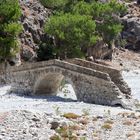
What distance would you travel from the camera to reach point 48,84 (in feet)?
251

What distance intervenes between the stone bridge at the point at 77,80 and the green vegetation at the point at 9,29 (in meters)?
15.4

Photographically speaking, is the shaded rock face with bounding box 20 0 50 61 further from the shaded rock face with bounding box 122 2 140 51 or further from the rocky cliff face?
the shaded rock face with bounding box 122 2 140 51

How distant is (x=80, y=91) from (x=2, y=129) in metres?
22.7

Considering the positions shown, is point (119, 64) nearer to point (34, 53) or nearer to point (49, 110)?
point (34, 53)

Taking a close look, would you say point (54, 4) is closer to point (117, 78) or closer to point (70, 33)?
point (70, 33)

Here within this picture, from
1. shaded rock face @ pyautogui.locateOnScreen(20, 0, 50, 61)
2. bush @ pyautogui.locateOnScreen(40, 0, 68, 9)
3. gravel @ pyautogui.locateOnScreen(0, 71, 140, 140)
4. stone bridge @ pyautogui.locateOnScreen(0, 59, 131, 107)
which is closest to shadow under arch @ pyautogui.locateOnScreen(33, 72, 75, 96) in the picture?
stone bridge @ pyautogui.locateOnScreen(0, 59, 131, 107)

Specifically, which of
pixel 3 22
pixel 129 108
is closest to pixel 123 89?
pixel 129 108

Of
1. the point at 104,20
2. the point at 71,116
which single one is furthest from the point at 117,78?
the point at 104,20

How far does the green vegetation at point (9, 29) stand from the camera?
307 feet

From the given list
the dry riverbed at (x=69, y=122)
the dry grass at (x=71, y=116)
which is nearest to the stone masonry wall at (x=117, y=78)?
the dry riverbed at (x=69, y=122)

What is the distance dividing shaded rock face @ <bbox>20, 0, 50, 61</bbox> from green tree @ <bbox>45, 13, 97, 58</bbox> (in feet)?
11.9

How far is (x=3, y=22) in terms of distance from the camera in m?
95.6

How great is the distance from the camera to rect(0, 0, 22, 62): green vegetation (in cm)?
9356

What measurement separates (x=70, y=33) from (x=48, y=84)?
100 ft
